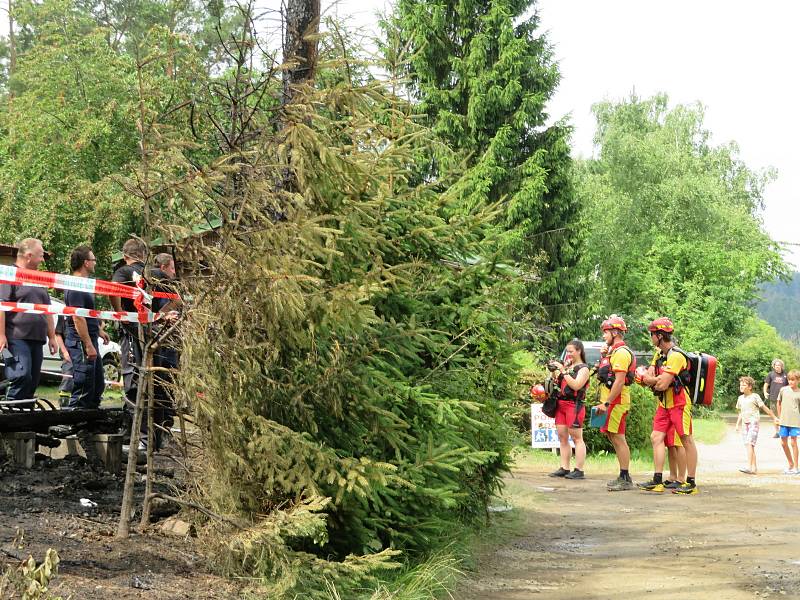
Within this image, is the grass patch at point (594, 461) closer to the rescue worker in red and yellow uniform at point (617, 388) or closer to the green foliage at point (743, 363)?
the rescue worker in red and yellow uniform at point (617, 388)

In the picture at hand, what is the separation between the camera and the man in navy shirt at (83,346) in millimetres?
8836

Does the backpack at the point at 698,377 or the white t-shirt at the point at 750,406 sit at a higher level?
the backpack at the point at 698,377

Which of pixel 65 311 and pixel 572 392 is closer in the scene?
pixel 65 311

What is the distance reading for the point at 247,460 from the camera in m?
5.34

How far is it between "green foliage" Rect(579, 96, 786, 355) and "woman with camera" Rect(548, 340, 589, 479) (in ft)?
110

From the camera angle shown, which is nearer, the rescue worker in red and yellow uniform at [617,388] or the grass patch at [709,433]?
the rescue worker in red and yellow uniform at [617,388]

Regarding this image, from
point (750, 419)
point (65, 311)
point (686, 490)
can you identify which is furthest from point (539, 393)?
point (65, 311)

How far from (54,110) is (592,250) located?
2883 cm

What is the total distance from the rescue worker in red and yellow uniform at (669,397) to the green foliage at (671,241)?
34.3m

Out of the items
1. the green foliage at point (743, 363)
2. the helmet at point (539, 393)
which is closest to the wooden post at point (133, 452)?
the helmet at point (539, 393)

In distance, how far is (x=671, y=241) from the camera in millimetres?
48656

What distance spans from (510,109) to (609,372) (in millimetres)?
21097

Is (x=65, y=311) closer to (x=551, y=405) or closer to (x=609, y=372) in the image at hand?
(x=551, y=405)

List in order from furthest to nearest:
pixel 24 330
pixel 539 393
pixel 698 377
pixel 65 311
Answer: pixel 539 393, pixel 698 377, pixel 24 330, pixel 65 311
